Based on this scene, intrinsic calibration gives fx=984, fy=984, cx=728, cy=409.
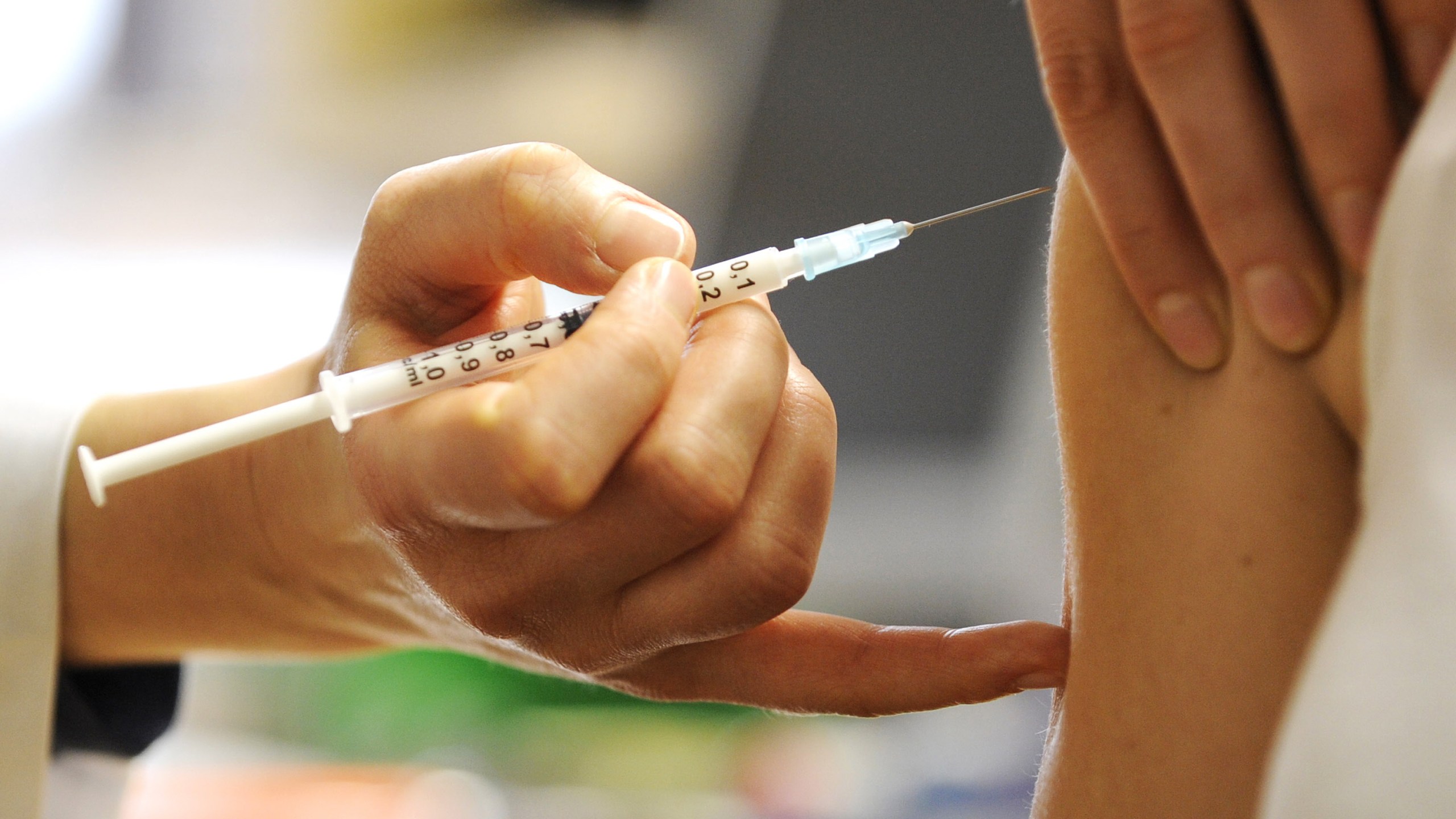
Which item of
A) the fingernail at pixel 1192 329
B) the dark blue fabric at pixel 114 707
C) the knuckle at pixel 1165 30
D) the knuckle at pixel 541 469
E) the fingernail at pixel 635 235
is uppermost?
the knuckle at pixel 1165 30

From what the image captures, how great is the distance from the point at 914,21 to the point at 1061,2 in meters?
1.36

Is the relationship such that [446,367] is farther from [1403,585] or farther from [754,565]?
[1403,585]

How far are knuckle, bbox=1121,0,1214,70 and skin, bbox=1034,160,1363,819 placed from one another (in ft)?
0.37

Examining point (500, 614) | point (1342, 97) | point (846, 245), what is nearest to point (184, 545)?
point (500, 614)

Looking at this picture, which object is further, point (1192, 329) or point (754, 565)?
point (754, 565)

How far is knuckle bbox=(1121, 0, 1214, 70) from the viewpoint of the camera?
1.46 feet

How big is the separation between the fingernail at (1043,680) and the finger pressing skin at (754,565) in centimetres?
15

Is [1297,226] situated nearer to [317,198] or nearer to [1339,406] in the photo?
[1339,406]

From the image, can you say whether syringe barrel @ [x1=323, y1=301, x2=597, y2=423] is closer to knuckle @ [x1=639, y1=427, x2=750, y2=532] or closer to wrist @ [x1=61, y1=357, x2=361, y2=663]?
knuckle @ [x1=639, y1=427, x2=750, y2=532]

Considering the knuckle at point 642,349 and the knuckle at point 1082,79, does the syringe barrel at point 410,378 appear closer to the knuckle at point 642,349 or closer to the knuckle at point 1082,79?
the knuckle at point 642,349

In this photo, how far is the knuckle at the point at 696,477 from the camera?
57 cm

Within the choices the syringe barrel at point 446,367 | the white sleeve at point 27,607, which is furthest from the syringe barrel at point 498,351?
the white sleeve at point 27,607

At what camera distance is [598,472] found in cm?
55

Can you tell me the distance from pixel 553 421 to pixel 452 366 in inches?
5.4
